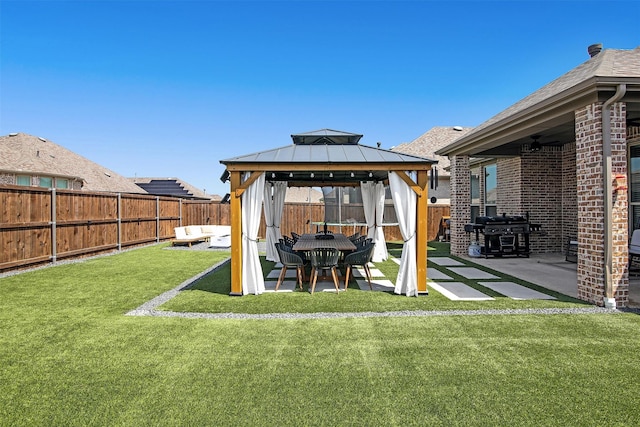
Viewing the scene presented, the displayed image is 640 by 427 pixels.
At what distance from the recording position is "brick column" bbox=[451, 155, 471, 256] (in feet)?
34.1

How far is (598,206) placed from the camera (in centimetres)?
512

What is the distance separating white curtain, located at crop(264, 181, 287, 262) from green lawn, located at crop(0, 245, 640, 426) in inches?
193

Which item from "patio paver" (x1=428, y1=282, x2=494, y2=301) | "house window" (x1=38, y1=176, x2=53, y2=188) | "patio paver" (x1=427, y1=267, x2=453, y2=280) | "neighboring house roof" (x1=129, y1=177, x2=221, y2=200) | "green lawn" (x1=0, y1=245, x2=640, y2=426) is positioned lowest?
"green lawn" (x1=0, y1=245, x2=640, y2=426)

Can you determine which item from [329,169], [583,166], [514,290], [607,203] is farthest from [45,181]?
[607,203]

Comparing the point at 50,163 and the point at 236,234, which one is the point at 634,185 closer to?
the point at 236,234

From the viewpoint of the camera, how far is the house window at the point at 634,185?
749 centimetres

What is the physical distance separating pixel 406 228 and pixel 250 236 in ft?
8.81

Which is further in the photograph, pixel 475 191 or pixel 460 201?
pixel 475 191

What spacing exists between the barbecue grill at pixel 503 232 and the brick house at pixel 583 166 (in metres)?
0.59

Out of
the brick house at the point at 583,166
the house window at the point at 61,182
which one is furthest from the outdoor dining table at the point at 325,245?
the house window at the point at 61,182

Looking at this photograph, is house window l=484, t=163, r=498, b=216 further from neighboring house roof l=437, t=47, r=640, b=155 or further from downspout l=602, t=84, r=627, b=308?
downspout l=602, t=84, r=627, b=308

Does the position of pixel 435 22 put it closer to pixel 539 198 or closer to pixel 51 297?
pixel 539 198

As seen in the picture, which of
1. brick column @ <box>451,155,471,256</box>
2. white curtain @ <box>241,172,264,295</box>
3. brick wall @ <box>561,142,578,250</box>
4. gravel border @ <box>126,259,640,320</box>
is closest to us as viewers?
gravel border @ <box>126,259,640,320</box>

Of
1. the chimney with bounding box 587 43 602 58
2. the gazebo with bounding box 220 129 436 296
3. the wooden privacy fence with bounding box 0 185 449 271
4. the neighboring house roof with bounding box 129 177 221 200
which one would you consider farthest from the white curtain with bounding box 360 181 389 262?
the neighboring house roof with bounding box 129 177 221 200
